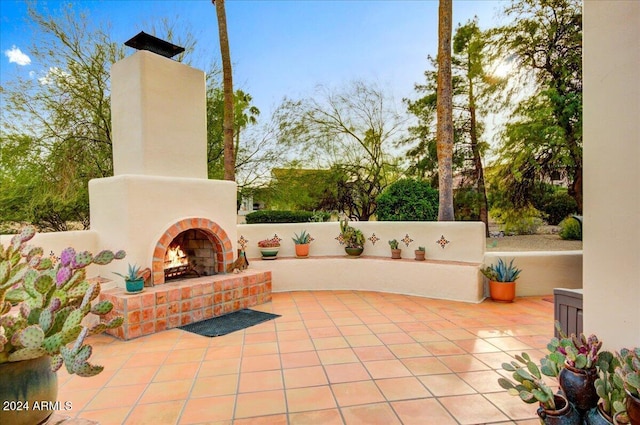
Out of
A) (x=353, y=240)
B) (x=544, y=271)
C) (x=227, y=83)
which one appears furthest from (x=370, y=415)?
(x=227, y=83)

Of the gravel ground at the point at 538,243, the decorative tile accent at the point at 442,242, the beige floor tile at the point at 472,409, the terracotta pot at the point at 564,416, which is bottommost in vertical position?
the beige floor tile at the point at 472,409

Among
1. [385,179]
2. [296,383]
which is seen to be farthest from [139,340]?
[385,179]

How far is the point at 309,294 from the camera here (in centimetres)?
671

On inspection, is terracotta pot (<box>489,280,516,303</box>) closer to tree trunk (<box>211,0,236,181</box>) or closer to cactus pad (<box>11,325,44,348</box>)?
tree trunk (<box>211,0,236,181</box>)

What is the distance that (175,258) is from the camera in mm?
5879

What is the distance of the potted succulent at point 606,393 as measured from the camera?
5.86 ft

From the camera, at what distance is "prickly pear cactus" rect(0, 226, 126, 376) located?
1156 millimetres

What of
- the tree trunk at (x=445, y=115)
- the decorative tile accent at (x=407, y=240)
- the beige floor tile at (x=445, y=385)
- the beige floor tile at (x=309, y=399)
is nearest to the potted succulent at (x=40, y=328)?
the beige floor tile at (x=309, y=399)

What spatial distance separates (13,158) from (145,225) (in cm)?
665

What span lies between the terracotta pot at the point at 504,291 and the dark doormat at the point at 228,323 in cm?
375

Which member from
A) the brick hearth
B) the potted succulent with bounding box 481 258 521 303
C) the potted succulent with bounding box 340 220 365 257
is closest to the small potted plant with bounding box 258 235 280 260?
the brick hearth

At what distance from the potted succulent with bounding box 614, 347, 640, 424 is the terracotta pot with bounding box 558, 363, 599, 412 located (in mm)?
291

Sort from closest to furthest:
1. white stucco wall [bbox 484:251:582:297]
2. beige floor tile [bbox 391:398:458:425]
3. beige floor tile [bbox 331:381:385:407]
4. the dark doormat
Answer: beige floor tile [bbox 391:398:458:425] → beige floor tile [bbox 331:381:385:407] → the dark doormat → white stucco wall [bbox 484:251:582:297]

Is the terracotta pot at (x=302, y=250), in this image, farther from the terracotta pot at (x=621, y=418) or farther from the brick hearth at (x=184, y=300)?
the terracotta pot at (x=621, y=418)
